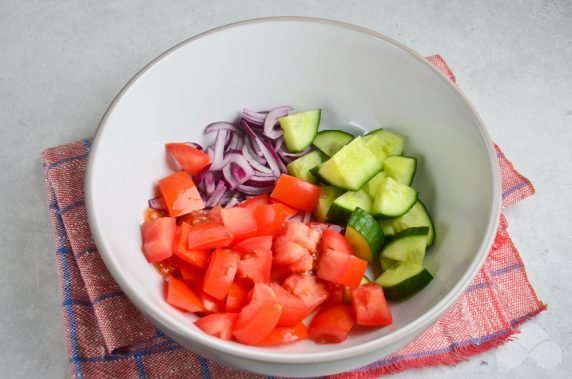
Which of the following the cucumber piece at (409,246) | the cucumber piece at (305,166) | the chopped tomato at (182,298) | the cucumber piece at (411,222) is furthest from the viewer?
the cucumber piece at (305,166)

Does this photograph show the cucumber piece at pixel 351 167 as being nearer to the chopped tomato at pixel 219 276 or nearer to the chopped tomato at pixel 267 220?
the chopped tomato at pixel 267 220

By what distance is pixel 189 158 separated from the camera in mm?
1860

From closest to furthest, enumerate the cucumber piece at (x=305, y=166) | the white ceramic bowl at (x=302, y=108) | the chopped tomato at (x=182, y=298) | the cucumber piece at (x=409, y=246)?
the white ceramic bowl at (x=302, y=108) → the chopped tomato at (x=182, y=298) → the cucumber piece at (x=409, y=246) → the cucumber piece at (x=305, y=166)

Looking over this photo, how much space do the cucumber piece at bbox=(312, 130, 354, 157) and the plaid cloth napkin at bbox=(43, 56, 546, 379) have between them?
1.77ft

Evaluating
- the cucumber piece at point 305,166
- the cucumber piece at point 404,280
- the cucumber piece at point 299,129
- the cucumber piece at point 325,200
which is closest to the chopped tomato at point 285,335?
the cucumber piece at point 404,280

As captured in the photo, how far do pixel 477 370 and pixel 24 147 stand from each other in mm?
1554

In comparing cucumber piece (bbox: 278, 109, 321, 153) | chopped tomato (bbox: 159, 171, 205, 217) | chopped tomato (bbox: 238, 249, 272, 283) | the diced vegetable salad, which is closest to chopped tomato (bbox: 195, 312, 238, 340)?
the diced vegetable salad

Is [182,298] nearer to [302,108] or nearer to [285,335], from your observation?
[285,335]

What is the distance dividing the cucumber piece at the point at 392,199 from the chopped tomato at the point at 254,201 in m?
0.30

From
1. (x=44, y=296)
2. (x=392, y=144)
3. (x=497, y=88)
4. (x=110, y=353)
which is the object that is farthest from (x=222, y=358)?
(x=497, y=88)

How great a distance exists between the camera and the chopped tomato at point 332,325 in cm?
154

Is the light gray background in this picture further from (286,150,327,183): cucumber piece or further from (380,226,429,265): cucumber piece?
(286,150,327,183): cucumber piece

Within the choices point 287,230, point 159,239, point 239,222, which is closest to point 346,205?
point 287,230

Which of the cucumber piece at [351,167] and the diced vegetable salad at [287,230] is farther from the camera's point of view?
the cucumber piece at [351,167]
